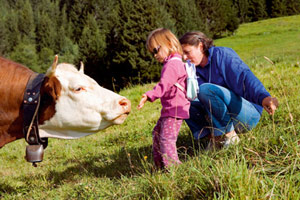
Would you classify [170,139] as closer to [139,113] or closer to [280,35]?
[139,113]

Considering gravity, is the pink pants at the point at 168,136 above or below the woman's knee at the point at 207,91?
below

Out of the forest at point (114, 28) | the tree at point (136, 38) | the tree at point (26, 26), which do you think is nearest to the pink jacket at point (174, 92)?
the forest at point (114, 28)

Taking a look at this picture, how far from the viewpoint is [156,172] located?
2746 mm

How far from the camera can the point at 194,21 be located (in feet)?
153

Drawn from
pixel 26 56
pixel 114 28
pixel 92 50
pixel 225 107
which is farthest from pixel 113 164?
pixel 26 56

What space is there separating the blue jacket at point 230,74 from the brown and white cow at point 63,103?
3.85ft

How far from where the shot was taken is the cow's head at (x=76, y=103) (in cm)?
294

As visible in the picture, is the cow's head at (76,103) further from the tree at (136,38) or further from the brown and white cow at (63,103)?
the tree at (136,38)

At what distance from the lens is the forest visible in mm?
32963

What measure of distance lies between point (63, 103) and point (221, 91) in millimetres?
1590

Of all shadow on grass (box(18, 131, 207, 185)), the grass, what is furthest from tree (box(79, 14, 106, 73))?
shadow on grass (box(18, 131, 207, 185))

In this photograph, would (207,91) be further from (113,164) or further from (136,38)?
(136,38)

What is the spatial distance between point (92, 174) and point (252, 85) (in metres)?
1.98

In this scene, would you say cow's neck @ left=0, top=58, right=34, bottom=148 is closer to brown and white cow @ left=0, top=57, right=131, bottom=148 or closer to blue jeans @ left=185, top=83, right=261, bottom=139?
brown and white cow @ left=0, top=57, right=131, bottom=148
